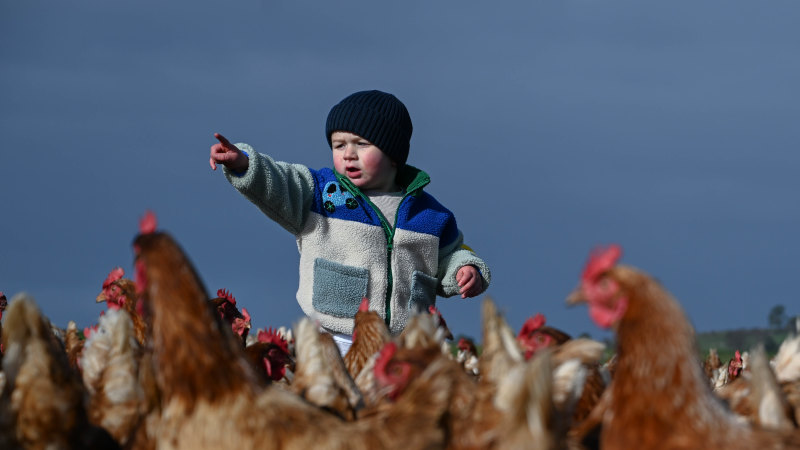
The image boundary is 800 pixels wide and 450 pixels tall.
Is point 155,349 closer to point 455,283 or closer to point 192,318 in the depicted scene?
point 192,318

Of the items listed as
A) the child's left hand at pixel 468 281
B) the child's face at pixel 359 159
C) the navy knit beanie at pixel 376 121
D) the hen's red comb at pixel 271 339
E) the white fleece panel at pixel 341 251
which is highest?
the navy knit beanie at pixel 376 121

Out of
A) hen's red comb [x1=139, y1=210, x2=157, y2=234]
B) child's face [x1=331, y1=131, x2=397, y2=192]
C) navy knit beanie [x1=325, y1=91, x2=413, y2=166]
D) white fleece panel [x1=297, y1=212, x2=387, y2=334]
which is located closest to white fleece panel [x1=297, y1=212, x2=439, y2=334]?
white fleece panel [x1=297, y1=212, x2=387, y2=334]

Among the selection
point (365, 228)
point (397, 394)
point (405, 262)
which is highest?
point (365, 228)

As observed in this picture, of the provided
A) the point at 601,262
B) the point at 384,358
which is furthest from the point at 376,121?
the point at 601,262

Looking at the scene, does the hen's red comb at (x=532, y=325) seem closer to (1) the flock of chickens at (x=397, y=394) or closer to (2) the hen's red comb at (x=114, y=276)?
(1) the flock of chickens at (x=397, y=394)

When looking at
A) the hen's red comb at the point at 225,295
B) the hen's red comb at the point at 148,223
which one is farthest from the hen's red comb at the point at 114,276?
the hen's red comb at the point at 148,223

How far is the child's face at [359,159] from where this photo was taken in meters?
6.71

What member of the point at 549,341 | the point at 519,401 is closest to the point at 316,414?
the point at 519,401

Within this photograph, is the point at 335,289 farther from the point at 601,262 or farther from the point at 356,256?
the point at 601,262

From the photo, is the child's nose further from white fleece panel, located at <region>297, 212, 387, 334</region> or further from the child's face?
white fleece panel, located at <region>297, 212, 387, 334</region>

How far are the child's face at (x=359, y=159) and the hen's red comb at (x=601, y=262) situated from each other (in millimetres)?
3599

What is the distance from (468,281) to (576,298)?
3393mm

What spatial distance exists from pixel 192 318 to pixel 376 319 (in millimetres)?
2151

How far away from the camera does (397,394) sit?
3.75m
